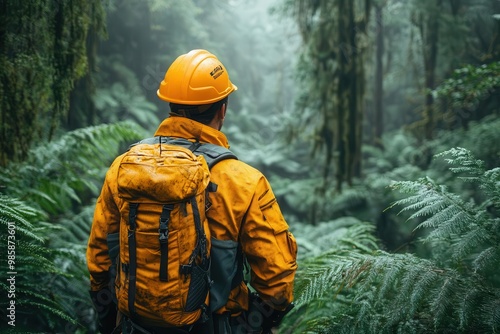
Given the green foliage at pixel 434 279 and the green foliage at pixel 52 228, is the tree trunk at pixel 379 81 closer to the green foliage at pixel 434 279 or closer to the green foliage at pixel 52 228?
the green foliage at pixel 52 228

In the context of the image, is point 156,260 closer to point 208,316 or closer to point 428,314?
point 208,316

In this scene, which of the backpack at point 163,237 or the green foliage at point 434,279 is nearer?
the backpack at point 163,237

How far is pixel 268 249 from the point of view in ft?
6.02

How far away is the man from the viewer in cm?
184

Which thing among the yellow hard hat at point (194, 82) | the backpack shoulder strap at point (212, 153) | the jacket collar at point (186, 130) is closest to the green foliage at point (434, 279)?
the backpack shoulder strap at point (212, 153)

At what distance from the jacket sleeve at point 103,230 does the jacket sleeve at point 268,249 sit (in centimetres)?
70

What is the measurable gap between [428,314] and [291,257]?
0.86m

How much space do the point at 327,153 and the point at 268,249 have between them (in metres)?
5.33

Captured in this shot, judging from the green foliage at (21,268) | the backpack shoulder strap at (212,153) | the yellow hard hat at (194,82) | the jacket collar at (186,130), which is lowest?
the green foliage at (21,268)

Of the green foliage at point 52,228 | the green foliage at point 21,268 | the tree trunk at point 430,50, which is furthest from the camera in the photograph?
the tree trunk at point 430,50

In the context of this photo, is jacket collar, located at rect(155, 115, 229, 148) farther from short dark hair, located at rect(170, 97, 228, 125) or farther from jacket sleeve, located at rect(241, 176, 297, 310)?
jacket sleeve, located at rect(241, 176, 297, 310)

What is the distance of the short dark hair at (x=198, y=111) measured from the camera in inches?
80.5

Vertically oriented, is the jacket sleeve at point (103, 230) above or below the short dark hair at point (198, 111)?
below

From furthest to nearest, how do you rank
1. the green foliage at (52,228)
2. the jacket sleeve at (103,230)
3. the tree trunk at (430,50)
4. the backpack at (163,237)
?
the tree trunk at (430,50) < the green foliage at (52,228) < the jacket sleeve at (103,230) < the backpack at (163,237)
